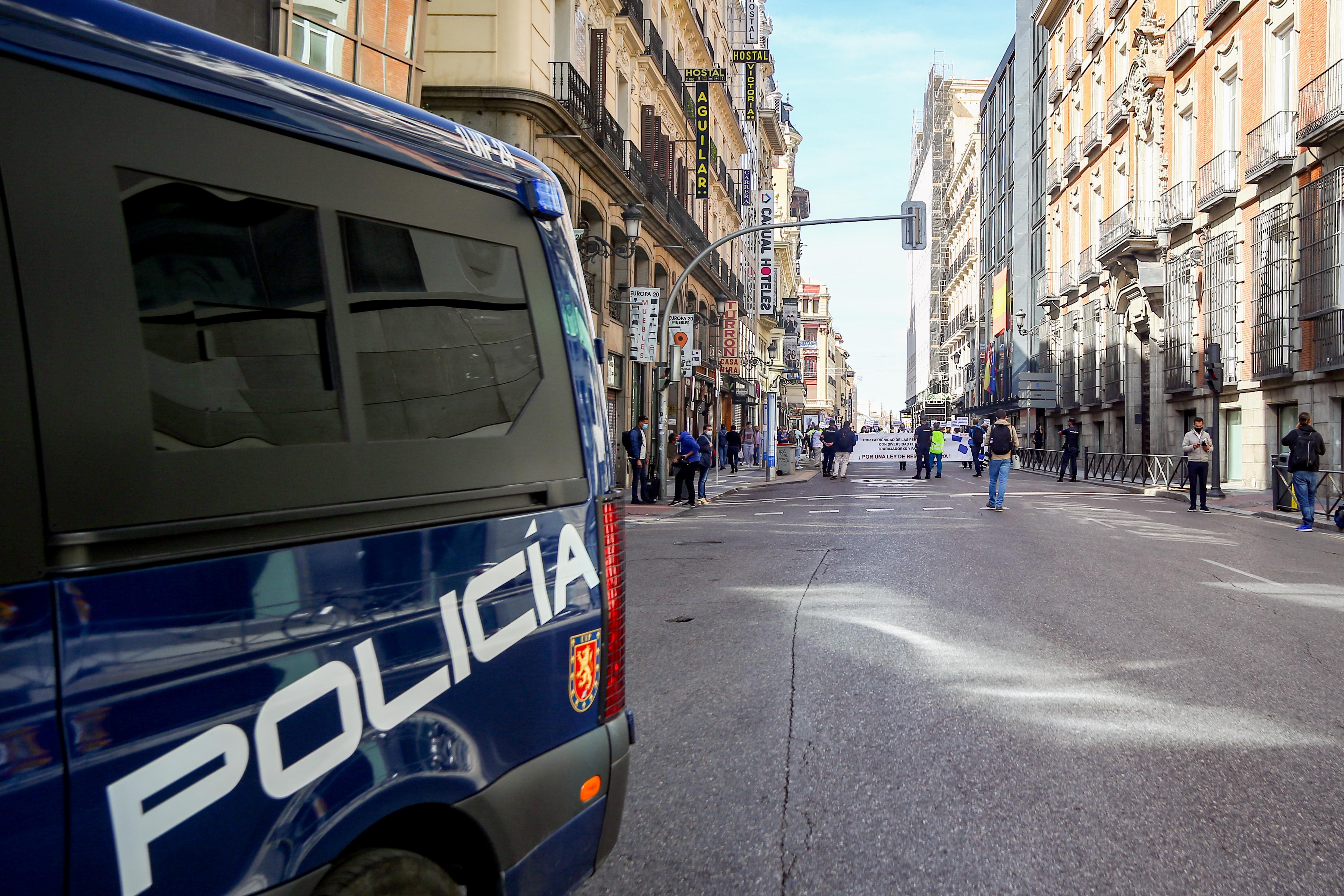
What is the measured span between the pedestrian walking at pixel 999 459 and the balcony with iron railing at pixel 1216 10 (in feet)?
57.9

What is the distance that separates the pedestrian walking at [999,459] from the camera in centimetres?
1875

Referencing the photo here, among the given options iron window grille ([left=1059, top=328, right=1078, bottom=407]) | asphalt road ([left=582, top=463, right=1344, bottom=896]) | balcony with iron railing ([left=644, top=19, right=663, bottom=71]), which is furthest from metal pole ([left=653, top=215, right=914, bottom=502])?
iron window grille ([left=1059, top=328, right=1078, bottom=407])

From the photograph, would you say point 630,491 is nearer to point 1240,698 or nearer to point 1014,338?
point 1240,698

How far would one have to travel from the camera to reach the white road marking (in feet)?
32.1

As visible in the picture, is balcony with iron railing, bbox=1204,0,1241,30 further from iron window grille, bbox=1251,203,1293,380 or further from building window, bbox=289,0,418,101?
building window, bbox=289,0,418,101

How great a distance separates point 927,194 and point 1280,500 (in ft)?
396

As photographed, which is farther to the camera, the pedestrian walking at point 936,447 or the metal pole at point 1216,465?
the pedestrian walking at point 936,447

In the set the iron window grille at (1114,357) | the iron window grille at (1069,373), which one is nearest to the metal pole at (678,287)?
the iron window grille at (1114,357)

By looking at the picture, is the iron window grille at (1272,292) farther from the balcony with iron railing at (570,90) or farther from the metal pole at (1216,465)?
the balcony with iron railing at (570,90)

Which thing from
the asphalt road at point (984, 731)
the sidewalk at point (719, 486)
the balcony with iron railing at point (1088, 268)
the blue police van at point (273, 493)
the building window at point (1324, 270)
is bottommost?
the sidewalk at point (719, 486)

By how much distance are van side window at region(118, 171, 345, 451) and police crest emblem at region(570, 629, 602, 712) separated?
0.91m

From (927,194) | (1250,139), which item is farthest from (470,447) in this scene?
(927,194)

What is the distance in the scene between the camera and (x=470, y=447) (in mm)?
2402

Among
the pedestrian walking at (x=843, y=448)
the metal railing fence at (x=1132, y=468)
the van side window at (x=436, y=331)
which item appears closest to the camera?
the van side window at (x=436, y=331)
